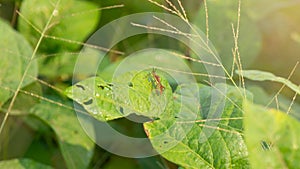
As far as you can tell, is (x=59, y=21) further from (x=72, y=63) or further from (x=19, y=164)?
(x=19, y=164)

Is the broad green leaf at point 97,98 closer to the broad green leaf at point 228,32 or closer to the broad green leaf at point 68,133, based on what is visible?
the broad green leaf at point 68,133

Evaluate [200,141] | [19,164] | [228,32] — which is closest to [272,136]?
[200,141]

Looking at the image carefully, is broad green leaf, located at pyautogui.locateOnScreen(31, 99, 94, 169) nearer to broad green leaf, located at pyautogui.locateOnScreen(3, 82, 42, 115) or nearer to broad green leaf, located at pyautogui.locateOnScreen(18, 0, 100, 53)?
broad green leaf, located at pyautogui.locateOnScreen(3, 82, 42, 115)

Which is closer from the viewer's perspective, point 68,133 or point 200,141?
point 200,141

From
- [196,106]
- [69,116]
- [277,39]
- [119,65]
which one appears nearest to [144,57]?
[119,65]

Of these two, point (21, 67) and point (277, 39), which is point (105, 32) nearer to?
point (21, 67)
